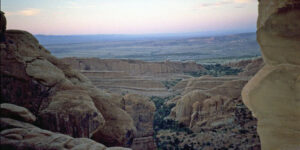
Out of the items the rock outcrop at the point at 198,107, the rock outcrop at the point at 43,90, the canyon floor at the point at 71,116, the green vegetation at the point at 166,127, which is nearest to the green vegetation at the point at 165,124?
the green vegetation at the point at 166,127

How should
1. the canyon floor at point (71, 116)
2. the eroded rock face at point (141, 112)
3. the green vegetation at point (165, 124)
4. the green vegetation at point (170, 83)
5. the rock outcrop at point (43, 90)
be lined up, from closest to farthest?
1. the canyon floor at point (71, 116)
2. the rock outcrop at point (43, 90)
3. the eroded rock face at point (141, 112)
4. the green vegetation at point (165, 124)
5. the green vegetation at point (170, 83)

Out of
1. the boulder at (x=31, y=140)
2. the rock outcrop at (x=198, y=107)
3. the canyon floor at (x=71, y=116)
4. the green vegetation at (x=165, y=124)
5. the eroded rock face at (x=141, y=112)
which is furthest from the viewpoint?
the rock outcrop at (x=198, y=107)

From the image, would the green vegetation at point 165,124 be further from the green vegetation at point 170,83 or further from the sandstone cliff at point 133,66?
the sandstone cliff at point 133,66

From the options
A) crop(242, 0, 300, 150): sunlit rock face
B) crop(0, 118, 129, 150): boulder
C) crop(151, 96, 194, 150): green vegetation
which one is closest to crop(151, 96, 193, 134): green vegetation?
crop(151, 96, 194, 150): green vegetation

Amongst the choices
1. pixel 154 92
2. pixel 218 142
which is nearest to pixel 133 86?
pixel 154 92

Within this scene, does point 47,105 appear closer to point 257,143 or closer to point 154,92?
point 257,143

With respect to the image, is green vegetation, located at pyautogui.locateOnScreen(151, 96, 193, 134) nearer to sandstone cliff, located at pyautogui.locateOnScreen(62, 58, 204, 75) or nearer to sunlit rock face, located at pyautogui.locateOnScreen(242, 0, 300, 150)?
sunlit rock face, located at pyautogui.locateOnScreen(242, 0, 300, 150)
